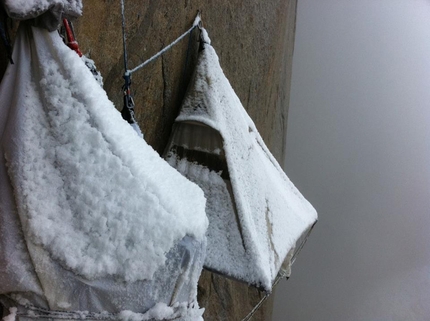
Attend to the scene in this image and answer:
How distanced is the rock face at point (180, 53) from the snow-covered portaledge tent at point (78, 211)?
0.15m

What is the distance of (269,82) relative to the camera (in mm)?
Answer: 2383

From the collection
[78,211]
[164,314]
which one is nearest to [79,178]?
[78,211]

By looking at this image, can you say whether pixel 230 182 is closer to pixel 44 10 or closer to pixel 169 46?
pixel 169 46

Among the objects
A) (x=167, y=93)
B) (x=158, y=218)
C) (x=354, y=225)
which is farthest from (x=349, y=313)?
(x=158, y=218)

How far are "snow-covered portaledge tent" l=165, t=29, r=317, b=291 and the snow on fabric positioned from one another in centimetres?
38

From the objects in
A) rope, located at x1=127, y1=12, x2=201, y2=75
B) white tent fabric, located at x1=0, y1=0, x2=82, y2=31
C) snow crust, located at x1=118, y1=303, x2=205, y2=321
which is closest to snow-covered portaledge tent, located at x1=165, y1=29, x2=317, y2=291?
rope, located at x1=127, y1=12, x2=201, y2=75

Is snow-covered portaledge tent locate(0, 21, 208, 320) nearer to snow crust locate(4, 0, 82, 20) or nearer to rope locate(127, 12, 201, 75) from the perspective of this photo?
snow crust locate(4, 0, 82, 20)

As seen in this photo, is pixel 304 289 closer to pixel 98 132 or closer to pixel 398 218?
pixel 398 218

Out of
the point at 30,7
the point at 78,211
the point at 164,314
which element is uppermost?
the point at 30,7

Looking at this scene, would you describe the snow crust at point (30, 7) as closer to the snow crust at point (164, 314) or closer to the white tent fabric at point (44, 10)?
the white tent fabric at point (44, 10)

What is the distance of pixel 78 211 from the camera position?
61cm

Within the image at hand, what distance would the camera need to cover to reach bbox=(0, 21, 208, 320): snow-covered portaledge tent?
1.92ft

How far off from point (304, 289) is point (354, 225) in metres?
0.77

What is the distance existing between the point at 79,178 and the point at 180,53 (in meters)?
0.81
